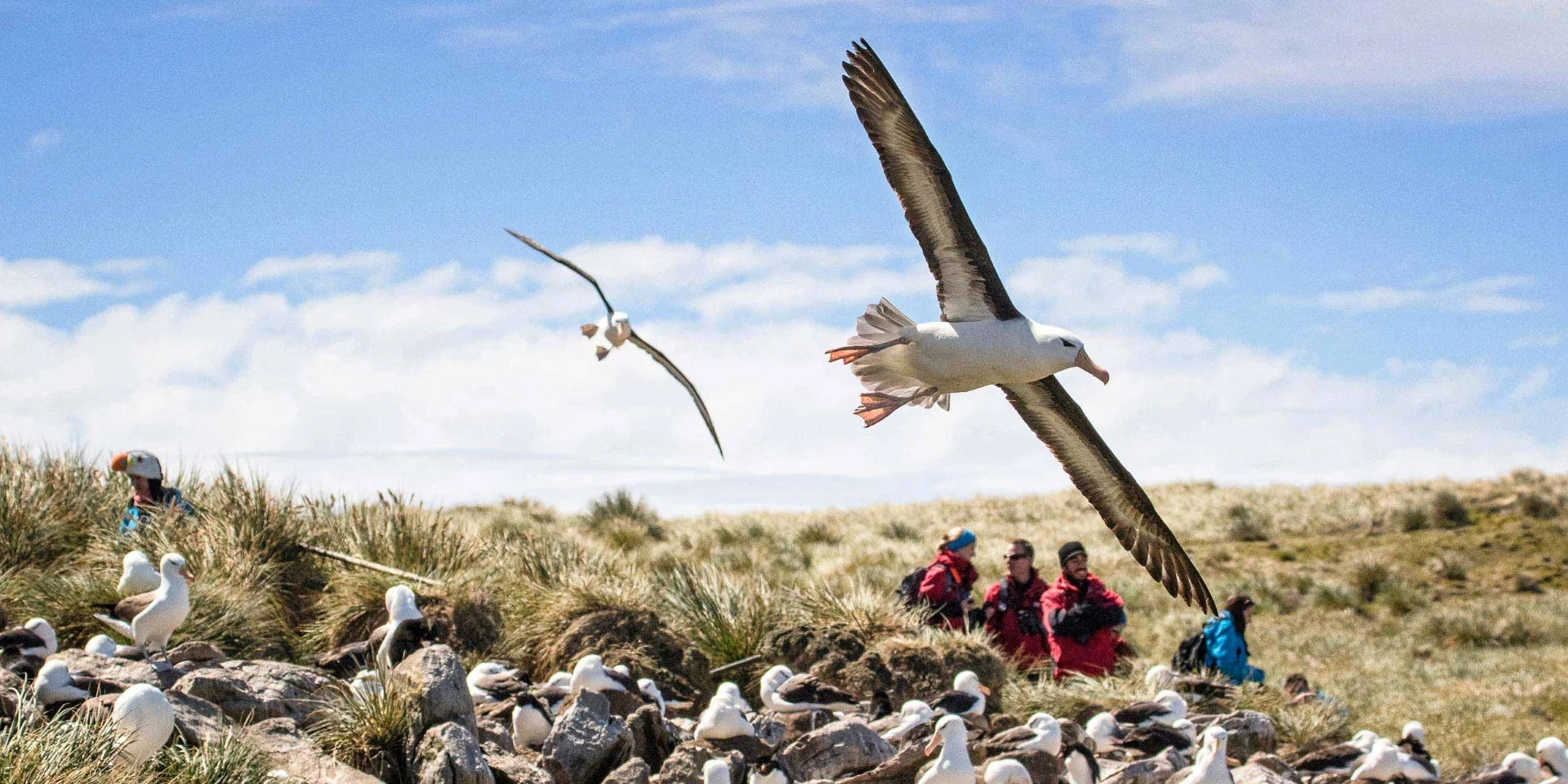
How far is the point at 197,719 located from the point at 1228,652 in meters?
7.42

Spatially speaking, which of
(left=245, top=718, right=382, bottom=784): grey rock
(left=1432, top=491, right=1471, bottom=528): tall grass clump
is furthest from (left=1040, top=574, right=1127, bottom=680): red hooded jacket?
(left=1432, top=491, right=1471, bottom=528): tall grass clump

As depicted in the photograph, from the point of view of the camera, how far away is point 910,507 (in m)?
32.5

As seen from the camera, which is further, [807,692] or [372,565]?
[372,565]

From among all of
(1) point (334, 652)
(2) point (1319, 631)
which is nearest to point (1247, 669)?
(1) point (334, 652)

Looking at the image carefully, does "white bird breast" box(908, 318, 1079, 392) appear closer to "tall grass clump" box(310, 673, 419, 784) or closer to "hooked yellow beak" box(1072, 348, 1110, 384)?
"hooked yellow beak" box(1072, 348, 1110, 384)

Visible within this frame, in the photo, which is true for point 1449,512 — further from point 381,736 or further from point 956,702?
point 381,736

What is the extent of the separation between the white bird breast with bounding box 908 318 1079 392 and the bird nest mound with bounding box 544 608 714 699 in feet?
11.1

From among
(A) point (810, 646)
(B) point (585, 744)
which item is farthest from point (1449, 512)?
(B) point (585, 744)

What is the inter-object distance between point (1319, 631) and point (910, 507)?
14.0 meters

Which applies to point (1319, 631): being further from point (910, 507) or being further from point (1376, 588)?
point (910, 507)

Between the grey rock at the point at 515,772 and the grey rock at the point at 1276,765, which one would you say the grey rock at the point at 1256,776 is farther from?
the grey rock at the point at 515,772

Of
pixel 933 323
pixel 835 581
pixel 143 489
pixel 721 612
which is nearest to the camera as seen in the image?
pixel 933 323

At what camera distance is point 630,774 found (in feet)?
20.8

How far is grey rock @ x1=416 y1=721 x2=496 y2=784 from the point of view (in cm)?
593
